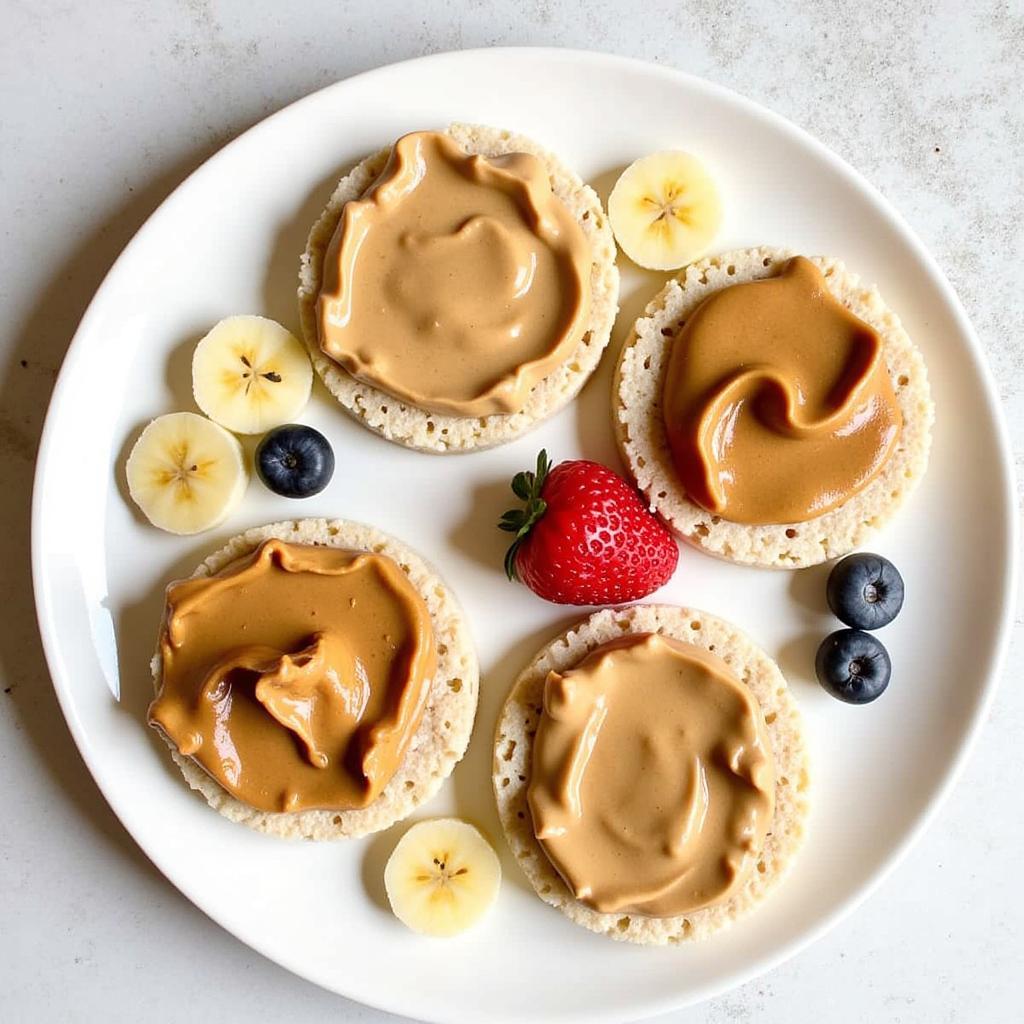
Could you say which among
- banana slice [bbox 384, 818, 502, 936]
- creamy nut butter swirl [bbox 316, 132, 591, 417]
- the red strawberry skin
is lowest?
banana slice [bbox 384, 818, 502, 936]

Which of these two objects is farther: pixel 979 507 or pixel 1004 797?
pixel 1004 797

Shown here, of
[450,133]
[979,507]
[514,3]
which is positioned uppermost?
[514,3]

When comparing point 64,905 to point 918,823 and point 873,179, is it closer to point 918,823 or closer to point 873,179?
point 918,823

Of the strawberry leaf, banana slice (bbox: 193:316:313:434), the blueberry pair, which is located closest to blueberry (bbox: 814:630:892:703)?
the blueberry pair

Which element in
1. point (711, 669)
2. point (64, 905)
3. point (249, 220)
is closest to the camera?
point (711, 669)

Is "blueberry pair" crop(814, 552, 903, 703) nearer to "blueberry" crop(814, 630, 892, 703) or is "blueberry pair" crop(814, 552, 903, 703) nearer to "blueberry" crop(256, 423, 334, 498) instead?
"blueberry" crop(814, 630, 892, 703)

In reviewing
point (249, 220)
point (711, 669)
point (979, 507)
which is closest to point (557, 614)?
point (711, 669)

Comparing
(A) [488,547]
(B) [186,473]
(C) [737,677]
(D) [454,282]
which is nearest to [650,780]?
(C) [737,677]
